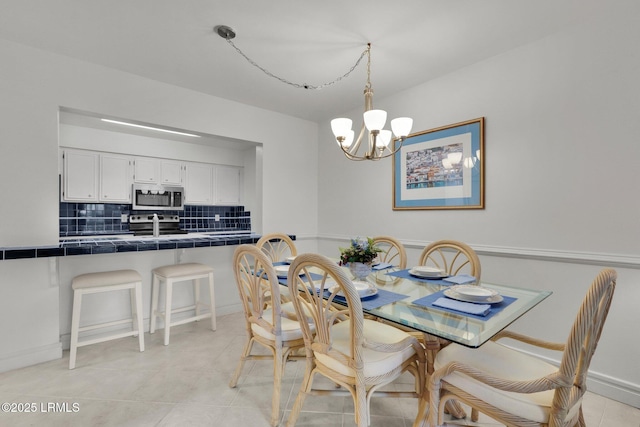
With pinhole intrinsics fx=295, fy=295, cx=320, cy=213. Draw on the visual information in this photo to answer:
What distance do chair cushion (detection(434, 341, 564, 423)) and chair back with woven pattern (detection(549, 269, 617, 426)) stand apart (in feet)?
0.19

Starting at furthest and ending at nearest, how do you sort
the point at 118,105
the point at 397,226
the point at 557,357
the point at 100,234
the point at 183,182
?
1. the point at 183,182
2. the point at 100,234
3. the point at 397,226
4. the point at 118,105
5. the point at 557,357

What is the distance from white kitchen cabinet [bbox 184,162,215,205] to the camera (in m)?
5.12

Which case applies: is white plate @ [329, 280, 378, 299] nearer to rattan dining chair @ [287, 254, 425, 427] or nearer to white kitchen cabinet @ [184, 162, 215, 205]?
rattan dining chair @ [287, 254, 425, 427]

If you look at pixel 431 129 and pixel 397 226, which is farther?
pixel 397 226

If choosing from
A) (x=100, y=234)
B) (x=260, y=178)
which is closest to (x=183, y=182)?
(x=100, y=234)

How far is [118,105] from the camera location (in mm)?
2641

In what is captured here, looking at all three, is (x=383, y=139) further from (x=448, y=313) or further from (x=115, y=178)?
(x=115, y=178)

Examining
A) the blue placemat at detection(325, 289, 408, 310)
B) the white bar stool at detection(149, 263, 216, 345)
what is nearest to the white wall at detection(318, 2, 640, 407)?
the blue placemat at detection(325, 289, 408, 310)

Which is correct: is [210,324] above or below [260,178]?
below

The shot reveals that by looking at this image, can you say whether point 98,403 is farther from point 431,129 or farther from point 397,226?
point 431,129

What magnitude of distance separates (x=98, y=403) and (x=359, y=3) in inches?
115

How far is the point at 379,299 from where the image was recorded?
1512 mm

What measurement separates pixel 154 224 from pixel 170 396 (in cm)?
357

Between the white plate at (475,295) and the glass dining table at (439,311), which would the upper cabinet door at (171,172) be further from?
the white plate at (475,295)
